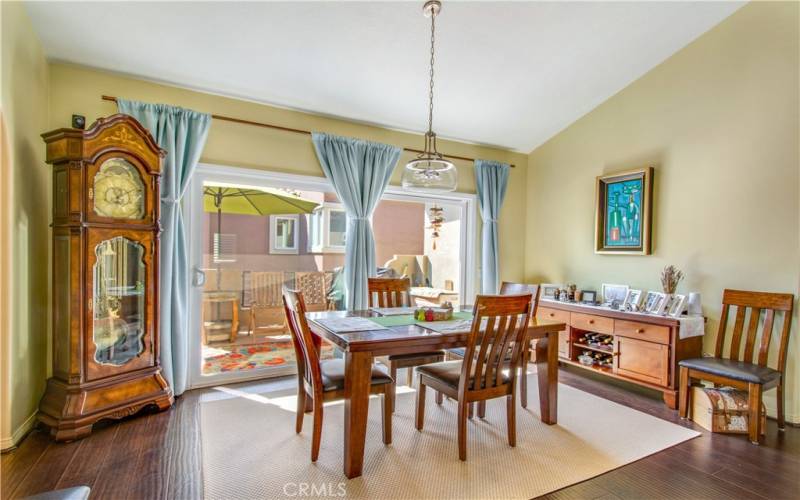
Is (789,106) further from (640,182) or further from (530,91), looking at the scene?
(530,91)

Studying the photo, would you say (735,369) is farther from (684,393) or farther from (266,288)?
(266,288)

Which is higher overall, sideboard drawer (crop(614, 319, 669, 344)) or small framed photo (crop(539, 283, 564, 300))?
small framed photo (crop(539, 283, 564, 300))

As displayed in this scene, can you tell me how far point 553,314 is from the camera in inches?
170

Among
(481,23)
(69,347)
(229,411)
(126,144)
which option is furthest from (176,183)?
(481,23)

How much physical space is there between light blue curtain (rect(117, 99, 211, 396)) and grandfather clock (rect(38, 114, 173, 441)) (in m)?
0.22

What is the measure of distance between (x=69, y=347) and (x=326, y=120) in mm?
2654

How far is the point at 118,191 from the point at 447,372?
8.05ft

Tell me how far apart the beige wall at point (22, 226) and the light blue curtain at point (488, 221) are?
12.8 ft

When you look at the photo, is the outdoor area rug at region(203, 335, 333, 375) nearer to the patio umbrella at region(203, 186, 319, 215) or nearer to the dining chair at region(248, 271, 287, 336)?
the dining chair at region(248, 271, 287, 336)

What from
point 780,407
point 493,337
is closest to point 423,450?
point 493,337


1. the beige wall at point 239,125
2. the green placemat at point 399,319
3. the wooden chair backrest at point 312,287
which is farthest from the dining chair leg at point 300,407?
the beige wall at point 239,125

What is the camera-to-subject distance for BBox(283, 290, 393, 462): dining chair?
2.31m

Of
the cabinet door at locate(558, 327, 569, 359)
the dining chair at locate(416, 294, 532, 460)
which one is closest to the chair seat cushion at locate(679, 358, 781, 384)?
the cabinet door at locate(558, 327, 569, 359)

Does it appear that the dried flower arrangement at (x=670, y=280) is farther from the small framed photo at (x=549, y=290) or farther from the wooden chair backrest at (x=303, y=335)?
the wooden chair backrest at (x=303, y=335)
